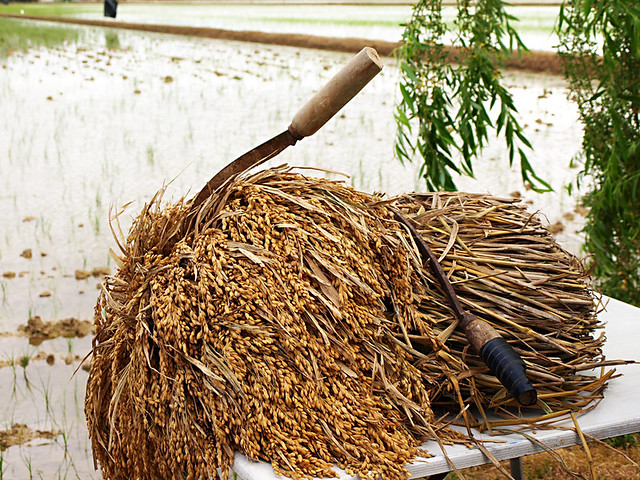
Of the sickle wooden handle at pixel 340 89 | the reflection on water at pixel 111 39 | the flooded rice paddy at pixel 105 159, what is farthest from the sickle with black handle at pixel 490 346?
the reflection on water at pixel 111 39

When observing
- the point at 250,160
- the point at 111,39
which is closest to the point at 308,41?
the point at 111,39

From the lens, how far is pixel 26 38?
10867 millimetres

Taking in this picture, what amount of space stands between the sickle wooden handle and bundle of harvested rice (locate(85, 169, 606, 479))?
10 cm

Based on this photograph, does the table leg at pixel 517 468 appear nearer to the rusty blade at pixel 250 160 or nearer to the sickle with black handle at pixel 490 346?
the sickle with black handle at pixel 490 346

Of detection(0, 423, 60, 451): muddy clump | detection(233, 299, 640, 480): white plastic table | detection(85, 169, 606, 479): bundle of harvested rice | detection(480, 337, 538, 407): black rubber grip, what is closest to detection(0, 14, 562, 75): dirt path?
detection(0, 423, 60, 451): muddy clump

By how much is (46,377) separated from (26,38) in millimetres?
9614

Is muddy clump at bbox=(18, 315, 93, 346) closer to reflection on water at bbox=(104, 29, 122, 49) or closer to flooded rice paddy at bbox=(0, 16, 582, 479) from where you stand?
flooded rice paddy at bbox=(0, 16, 582, 479)

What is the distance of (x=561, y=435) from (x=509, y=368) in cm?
17

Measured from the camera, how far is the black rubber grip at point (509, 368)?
109 cm

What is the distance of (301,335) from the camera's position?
109 centimetres

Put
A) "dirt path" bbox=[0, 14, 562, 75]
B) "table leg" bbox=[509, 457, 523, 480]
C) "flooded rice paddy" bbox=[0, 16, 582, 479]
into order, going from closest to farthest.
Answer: "table leg" bbox=[509, 457, 523, 480] < "flooded rice paddy" bbox=[0, 16, 582, 479] < "dirt path" bbox=[0, 14, 562, 75]

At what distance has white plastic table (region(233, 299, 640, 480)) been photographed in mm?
1058

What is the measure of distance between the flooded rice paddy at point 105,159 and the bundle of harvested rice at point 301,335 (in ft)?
0.89

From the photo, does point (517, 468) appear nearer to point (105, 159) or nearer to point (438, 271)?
point (438, 271)
